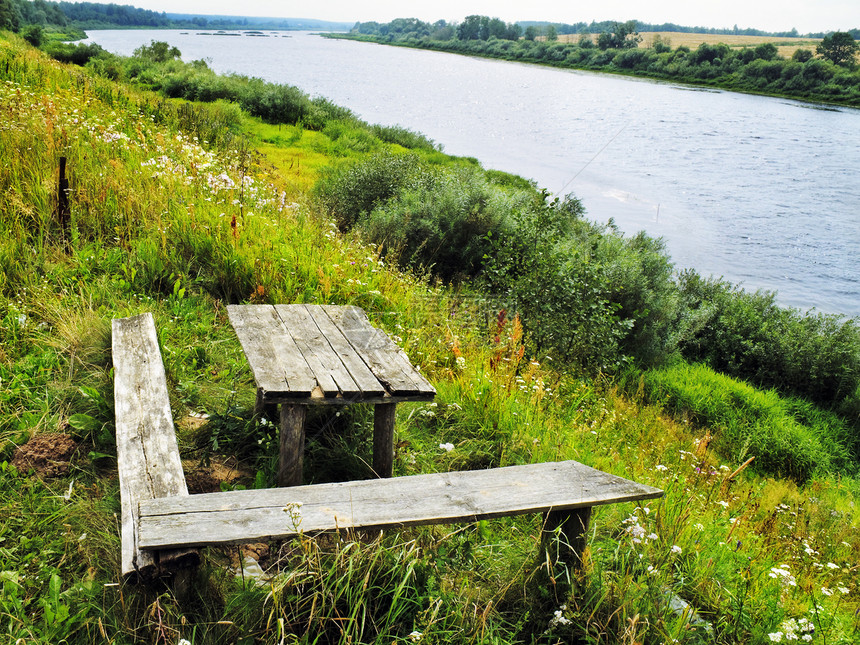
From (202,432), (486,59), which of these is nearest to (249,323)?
(202,432)

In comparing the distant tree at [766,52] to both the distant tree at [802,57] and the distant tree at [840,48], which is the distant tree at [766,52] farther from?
the distant tree at [840,48]

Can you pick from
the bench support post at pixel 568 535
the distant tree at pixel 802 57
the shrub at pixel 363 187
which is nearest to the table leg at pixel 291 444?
the bench support post at pixel 568 535

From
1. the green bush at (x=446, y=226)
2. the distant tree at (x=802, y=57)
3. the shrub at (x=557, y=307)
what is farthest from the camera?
the distant tree at (x=802, y=57)

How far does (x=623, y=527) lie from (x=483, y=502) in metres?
0.93

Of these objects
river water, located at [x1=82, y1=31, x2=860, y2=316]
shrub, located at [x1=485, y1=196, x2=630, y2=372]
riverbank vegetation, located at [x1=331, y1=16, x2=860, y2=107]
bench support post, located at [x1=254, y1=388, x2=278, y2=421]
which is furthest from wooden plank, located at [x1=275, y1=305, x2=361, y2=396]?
riverbank vegetation, located at [x1=331, y1=16, x2=860, y2=107]

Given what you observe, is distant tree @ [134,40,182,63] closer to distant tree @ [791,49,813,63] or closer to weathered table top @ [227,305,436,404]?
weathered table top @ [227,305,436,404]

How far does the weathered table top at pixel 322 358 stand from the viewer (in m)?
2.54

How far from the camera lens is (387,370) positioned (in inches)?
112

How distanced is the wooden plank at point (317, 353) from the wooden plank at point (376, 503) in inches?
18.4

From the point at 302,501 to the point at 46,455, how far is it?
1418 millimetres

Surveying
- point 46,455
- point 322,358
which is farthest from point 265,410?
point 46,455

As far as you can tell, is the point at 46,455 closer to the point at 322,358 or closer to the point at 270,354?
the point at 270,354

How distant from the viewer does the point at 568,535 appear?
2387mm

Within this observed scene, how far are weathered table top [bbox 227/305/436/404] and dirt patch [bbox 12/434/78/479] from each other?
3.00ft
